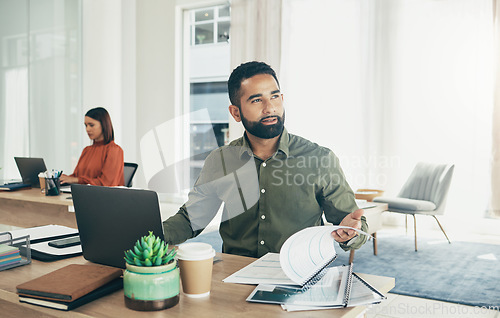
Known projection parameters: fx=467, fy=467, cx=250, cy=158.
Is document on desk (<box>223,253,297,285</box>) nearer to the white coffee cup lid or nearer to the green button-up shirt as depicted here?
the white coffee cup lid

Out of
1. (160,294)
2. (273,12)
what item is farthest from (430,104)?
(160,294)

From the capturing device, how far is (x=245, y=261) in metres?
1.41

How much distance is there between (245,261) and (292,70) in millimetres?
4963

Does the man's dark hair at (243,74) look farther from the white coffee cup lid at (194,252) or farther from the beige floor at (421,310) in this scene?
the beige floor at (421,310)

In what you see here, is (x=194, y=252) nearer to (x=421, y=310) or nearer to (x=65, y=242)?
(x=65, y=242)

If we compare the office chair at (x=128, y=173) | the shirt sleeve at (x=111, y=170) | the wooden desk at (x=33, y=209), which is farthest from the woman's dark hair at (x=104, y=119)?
the wooden desk at (x=33, y=209)

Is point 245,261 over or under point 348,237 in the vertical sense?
under

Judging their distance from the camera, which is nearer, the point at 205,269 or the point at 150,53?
the point at 205,269

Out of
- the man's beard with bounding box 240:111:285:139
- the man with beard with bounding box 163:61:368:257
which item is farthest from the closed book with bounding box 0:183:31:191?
the man's beard with bounding box 240:111:285:139

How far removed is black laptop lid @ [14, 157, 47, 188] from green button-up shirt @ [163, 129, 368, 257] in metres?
2.16

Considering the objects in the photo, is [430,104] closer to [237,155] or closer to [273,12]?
[273,12]

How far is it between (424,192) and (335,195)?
11.4 feet

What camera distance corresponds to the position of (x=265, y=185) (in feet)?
5.61

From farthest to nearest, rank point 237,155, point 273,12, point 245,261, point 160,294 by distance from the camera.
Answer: point 273,12, point 237,155, point 245,261, point 160,294
